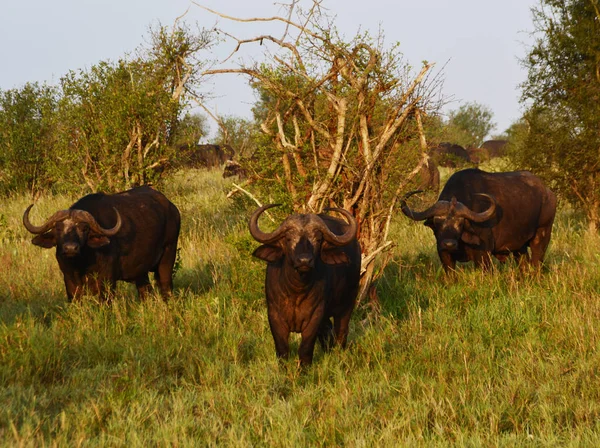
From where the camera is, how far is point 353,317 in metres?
7.25

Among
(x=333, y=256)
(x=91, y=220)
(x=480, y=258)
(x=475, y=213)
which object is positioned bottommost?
(x=480, y=258)

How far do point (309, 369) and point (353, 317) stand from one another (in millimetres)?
1879

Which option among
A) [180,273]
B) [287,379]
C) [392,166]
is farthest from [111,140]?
[287,379]

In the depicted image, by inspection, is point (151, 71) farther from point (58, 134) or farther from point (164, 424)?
point (164, 424)

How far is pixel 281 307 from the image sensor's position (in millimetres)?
5500

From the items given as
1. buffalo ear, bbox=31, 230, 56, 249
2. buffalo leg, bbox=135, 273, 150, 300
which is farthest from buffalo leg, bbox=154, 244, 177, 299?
buffalo ear, bbox=31, 230, 56, 249

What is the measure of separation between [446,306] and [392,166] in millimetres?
1734

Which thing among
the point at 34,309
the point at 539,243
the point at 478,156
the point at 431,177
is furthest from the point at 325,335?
the point at 478,156

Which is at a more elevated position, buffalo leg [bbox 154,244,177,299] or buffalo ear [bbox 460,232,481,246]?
buffalo ear [bbox 460,232,481,246]

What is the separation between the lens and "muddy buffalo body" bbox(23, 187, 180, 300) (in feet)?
23.7

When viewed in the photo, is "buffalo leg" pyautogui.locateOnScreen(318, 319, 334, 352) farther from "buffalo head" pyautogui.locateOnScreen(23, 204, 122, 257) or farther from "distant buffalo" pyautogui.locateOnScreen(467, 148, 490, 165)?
"distant buffalo" pyautogui.locateOnScreen(467, 148, 490, 165)

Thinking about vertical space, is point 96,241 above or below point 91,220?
below

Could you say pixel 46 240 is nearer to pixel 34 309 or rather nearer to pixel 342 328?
pixel 34 309

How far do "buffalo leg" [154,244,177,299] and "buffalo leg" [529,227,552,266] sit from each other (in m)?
5.55
